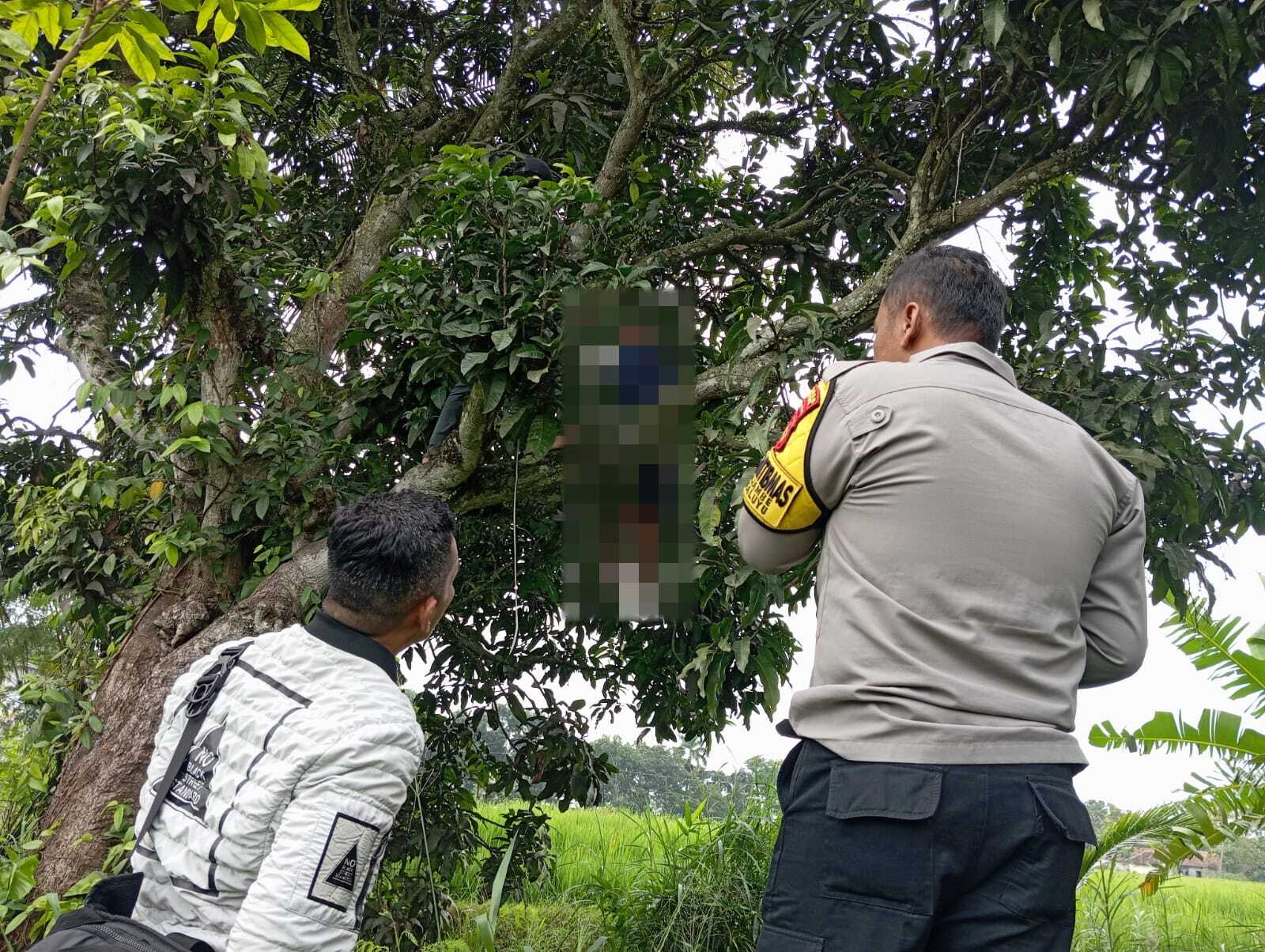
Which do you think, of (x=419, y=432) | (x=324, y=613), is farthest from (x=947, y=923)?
(x=419, y=432)

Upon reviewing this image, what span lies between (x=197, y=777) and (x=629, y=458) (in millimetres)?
1125

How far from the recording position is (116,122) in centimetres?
306

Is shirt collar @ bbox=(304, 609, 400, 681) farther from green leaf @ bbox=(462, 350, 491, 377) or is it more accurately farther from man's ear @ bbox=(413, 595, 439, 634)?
green leaf @ bbox=(462, 350, 491, 377)

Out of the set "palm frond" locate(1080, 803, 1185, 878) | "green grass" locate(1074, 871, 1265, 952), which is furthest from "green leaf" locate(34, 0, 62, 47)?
"green grass" locate(1074, 871, 1265, 952)

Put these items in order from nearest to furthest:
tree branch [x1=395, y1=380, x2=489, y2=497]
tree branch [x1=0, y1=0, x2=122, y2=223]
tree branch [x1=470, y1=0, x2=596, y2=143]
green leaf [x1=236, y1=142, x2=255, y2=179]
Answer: tree branch [x1=0, y1=0, x2=122, y2=223]
green leaf [x1=236, y1=142, x2=255, y2=179]
tree branch [x1=395, y1=380, x2=489, y2=497]
tree branch [x1=470, y1=0, x2=596, y2=143]

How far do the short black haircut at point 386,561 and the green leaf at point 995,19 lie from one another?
6.51 feet

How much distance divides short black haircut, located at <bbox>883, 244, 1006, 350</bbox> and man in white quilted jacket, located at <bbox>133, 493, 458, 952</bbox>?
0.84 m

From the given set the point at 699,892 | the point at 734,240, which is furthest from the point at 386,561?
the point at 699,892

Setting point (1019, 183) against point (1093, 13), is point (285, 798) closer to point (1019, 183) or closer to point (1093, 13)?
point (1093, 13)

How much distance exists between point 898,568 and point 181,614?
3.10m

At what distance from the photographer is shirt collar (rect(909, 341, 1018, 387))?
1.53 metres

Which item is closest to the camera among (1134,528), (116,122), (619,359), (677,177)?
(1134,528)

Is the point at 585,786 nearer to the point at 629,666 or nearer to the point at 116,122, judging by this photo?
the point at 629,666

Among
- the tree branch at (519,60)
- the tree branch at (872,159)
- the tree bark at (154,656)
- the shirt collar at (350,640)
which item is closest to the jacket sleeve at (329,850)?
the shirt collar at (350,640)
